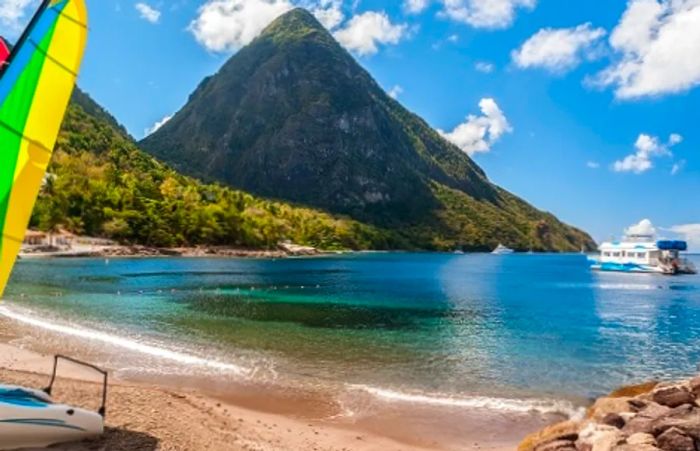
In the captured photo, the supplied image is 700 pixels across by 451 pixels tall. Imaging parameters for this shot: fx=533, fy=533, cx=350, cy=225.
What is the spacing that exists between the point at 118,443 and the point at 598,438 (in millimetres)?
10682

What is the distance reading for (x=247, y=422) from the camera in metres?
15.7

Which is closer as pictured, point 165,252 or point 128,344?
point 128,344

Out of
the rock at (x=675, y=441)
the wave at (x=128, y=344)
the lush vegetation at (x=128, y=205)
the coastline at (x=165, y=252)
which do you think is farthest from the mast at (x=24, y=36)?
the lush vegetation at (x=128, y=205)

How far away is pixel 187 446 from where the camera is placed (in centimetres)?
1245

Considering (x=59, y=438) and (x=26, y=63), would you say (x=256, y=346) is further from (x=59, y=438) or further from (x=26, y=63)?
(x=26, y=63)

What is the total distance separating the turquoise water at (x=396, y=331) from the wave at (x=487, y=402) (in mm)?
595

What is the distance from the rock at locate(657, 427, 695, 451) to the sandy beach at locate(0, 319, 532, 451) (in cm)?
464

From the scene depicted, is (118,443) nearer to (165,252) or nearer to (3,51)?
(3,51)

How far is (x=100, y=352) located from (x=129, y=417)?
500 inches

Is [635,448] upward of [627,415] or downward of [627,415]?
upward

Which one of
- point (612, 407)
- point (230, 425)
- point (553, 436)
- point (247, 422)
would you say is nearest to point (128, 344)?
point (247, 422)

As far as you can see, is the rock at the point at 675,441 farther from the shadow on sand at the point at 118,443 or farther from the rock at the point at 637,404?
the shadow on sand at the point at 118,443

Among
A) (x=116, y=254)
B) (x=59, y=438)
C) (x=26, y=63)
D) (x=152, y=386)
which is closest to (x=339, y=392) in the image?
(x=152, y=386)

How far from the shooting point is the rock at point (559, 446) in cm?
1230
